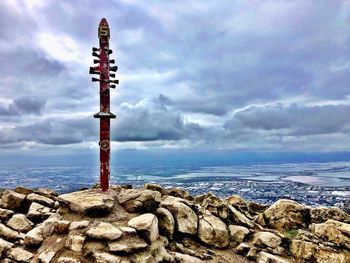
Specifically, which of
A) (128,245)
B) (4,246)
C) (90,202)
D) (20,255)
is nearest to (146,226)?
(128,245)

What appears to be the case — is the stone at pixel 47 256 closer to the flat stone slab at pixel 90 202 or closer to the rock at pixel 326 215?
the flat stone slab at pixel 90 202

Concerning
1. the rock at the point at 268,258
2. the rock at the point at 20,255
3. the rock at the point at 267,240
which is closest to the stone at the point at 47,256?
the rock at the point at 20,255

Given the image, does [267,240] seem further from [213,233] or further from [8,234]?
[8,234]

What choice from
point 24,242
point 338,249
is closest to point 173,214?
point 24,242

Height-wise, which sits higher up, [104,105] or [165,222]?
[104,105]

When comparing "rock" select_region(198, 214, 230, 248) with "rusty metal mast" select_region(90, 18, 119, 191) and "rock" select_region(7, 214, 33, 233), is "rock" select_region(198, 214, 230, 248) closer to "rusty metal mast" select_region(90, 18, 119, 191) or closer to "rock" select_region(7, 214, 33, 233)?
"rusty metal mast" select_region(90, 18, 119, 191)

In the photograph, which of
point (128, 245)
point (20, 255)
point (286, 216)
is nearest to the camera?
point (128, 245)
